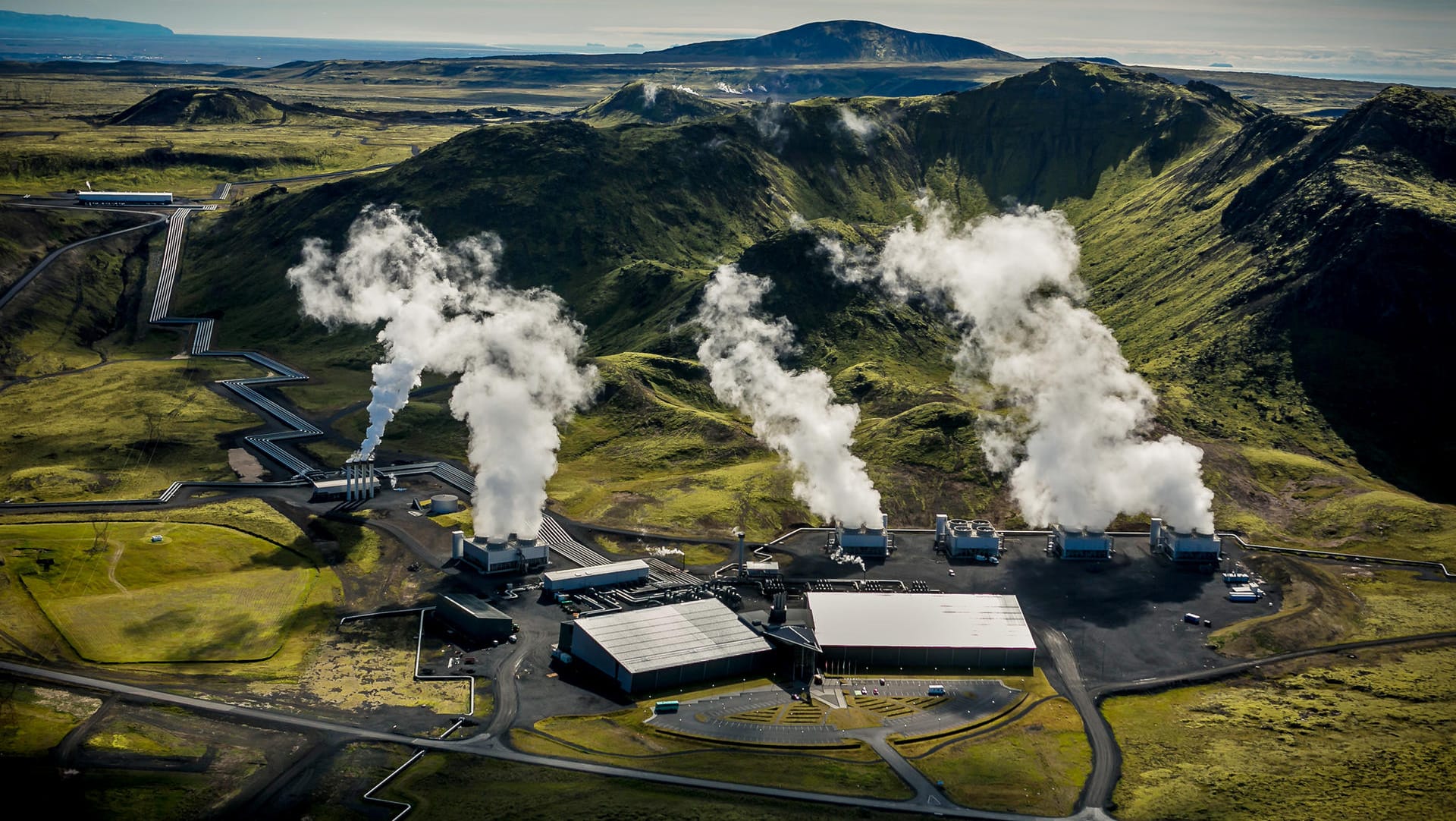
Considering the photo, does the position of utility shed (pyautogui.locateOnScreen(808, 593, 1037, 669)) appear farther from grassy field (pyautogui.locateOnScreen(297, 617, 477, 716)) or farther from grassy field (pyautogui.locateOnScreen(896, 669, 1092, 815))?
grassy field (pyautogui.locateOnScreen(297, 617, 477, 716))

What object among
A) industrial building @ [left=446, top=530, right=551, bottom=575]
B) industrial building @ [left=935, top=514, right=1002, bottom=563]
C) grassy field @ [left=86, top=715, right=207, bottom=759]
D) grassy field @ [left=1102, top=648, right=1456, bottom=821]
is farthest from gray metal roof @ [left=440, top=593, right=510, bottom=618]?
grassy field @ [left=1102, top=648, right=1456, bottom=821]

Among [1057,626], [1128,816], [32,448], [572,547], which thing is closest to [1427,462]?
[1057,626]

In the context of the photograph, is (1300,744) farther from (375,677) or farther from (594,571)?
(375,677)

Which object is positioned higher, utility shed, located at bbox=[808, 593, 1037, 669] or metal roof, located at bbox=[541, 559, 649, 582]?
metal roof, located at bbox=[541, 559, 649, 582]

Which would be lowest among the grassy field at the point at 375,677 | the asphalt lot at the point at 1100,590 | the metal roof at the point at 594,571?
the asphalt lot at the point at 1100,590

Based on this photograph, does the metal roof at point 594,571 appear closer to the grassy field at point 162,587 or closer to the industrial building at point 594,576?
the industrial building at point 594,576

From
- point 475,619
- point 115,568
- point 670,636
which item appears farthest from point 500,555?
point 115,568

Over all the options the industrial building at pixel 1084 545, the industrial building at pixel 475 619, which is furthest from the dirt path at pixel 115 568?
the industrial building at pixel 1084 545
